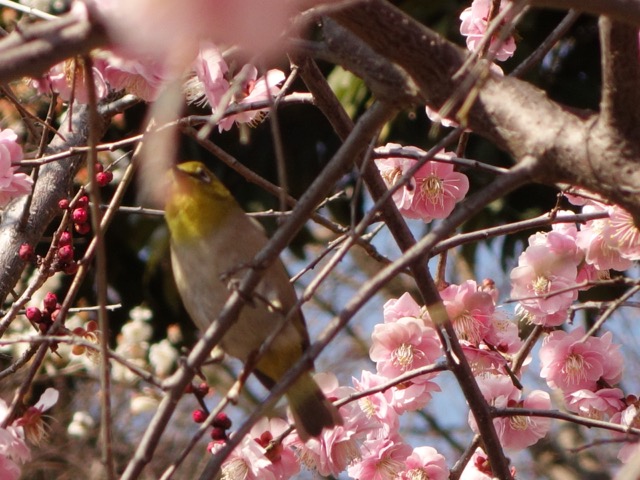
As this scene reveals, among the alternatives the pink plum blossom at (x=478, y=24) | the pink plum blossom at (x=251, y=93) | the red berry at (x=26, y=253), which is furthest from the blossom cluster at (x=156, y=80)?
the pink plum blossom at (x=478, y=24)

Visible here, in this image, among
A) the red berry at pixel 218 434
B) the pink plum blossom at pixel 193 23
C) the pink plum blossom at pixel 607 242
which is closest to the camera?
the pink plum blossom at pixel 193 23

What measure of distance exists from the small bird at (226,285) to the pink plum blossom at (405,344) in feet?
0.64

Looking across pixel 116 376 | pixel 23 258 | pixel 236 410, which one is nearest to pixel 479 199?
pixel 23 258

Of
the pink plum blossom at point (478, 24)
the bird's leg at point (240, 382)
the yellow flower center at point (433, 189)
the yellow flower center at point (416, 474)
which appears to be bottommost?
the yellow flower center at point (416, 474)

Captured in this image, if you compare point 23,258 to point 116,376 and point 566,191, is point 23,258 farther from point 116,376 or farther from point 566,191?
point 116,376

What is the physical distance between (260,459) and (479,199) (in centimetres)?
107

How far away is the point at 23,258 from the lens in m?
2.15

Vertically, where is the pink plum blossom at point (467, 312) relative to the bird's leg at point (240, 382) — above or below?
below

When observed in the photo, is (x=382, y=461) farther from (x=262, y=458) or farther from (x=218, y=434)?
(x=218, y=434)

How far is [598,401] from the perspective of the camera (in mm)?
2176

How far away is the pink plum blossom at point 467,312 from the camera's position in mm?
2178

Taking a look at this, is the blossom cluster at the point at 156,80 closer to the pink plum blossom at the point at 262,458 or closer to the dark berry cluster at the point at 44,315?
the dark berry cluster at the point at 44,315

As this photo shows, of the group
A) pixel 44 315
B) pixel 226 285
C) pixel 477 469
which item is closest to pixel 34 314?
pixel 44 315

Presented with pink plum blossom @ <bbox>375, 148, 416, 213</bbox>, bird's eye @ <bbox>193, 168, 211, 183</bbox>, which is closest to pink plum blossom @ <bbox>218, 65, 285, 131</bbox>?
bird's eye @ <bbox>193, 168, 211, 183</bbox>
